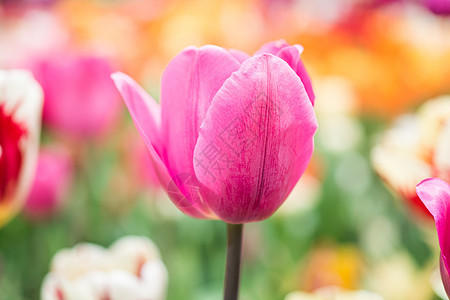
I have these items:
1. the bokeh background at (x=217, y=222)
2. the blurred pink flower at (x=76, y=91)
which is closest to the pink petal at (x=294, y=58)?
the bokeh background at (x=217, y=222)

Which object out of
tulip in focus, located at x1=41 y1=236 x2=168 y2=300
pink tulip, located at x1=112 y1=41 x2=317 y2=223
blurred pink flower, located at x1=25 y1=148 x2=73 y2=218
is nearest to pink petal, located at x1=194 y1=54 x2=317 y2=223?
pink tulip, located at x1=112 y1=41 x2=317 y2=223

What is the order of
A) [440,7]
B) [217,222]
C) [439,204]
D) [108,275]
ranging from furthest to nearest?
[440,7] < [217,222] < [108,275] < [439,204]

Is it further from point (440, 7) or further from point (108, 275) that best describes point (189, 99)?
point (440, 7)

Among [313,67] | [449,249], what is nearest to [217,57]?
[449,249]

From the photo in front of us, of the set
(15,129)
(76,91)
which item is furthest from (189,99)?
(76,91)

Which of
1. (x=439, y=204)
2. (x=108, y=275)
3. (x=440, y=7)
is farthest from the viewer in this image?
(x=440, y=7)

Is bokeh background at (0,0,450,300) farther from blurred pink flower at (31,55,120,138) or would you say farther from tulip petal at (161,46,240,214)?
tulip petal at (161,46,240,214)

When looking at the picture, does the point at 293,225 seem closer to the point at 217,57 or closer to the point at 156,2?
the point at 217,57
